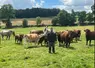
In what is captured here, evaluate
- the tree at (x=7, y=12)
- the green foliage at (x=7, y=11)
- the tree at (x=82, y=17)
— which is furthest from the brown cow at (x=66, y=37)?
the tree at (x=82, y=17)

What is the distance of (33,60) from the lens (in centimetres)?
1862

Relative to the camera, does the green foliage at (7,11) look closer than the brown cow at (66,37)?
No

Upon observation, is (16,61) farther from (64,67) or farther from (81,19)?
(81,19)

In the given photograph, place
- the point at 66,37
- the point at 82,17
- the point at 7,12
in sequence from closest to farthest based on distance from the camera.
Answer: the point at 66,37 → the point at 7,12 → the point at 82,17

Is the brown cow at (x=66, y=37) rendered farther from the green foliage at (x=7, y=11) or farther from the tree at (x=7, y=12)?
the green foliage at (x=7, y=11)

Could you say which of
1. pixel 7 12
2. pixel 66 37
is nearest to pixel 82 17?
pixel 7 12

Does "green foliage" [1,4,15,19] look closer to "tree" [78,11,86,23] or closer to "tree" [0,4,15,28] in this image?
"tree" [0,4,15,28]

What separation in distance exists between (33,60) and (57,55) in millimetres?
2462

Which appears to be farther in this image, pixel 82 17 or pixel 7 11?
pixel 82 17

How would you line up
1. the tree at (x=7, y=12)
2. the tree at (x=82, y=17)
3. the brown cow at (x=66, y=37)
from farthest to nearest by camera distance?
the tree at (x=82, y=17) → the tree at (x=7, y=12) → the brown cow at (x=66, y=37)

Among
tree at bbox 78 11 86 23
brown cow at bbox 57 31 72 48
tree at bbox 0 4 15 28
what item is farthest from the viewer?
tree at bbox 78 11 86 23

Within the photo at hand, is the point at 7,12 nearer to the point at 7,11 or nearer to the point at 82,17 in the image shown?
the point at 7,11

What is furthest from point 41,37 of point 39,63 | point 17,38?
point 39,63

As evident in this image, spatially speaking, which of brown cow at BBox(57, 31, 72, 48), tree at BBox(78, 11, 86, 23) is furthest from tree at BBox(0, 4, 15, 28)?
brown cow at BBox(57, 31, 72, 48)
